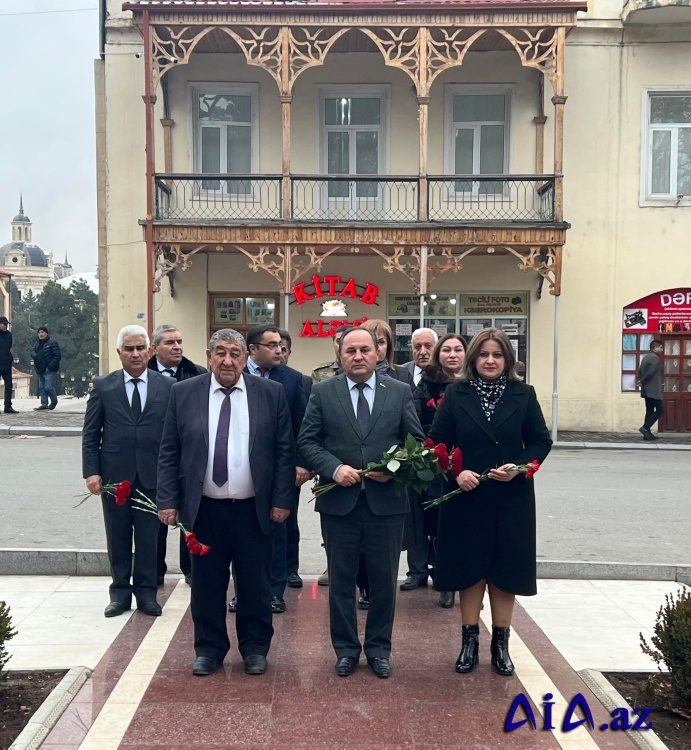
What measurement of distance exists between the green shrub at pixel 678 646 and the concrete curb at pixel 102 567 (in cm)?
263

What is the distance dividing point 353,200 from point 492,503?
1423cm

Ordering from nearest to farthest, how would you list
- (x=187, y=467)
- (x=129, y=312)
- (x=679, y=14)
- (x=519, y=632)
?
(x=187, y=467), (x=519, y=632), (x=679, y=14), (x=129, y=312)

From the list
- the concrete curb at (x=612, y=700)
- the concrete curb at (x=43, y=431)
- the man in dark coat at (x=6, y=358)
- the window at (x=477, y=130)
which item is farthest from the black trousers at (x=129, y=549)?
the man in dark coat at (x=6, y=358)

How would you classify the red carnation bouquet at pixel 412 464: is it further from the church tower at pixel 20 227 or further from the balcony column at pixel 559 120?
the church tower at pixel 20 227

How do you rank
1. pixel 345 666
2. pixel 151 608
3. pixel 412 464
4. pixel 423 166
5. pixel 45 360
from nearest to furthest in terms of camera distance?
pixel 412 464
pixel 345 666
pixel 151 608
pixel 423 166
pixel 45 360

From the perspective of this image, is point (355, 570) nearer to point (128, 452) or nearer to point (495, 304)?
point (128, 452)

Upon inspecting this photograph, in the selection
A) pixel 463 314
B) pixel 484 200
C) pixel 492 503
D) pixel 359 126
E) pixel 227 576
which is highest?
pixel 359 126

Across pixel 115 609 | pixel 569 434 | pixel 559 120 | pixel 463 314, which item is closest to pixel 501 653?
pixel 115 609

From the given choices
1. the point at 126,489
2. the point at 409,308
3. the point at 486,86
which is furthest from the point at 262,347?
the point at 486,86

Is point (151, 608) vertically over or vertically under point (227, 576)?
under

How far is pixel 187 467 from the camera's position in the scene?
190 inches

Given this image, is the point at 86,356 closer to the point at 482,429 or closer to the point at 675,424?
the point at 675,424

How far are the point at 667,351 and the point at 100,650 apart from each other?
50.5ft

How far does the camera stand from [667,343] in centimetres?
1803
